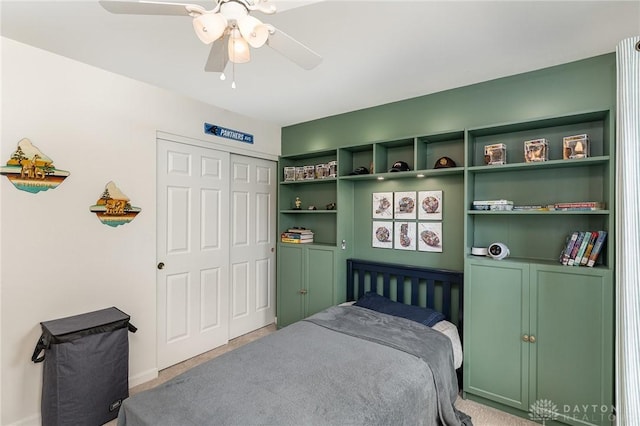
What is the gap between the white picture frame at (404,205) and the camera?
3.04 metres

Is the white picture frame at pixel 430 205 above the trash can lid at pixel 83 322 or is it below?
above

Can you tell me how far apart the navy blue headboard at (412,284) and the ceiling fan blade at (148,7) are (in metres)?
2.55

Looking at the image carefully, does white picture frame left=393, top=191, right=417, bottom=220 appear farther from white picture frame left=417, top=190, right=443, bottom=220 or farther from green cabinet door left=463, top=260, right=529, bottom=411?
green cabinet door left=463, top=260, right=529, bottom=411

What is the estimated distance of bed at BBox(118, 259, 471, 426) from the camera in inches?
57.6

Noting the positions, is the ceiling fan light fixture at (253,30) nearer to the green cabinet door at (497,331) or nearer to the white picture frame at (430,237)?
the green cabinet door at (497,331)

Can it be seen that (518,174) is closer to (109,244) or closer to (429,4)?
(429,4)

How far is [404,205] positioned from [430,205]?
26cm

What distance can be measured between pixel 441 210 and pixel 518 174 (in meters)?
0.67

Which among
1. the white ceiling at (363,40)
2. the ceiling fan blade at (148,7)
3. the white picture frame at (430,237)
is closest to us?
the ceiling fan blade at (148,7)

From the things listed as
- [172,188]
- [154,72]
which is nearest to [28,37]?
[154,72]

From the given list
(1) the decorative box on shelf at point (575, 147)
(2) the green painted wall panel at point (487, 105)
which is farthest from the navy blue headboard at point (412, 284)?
(2) the green painted wall panel at point (487, 105)

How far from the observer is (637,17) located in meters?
1.78

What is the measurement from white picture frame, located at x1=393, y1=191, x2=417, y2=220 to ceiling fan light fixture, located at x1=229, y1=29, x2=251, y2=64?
2141 mm

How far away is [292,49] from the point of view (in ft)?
4.74
